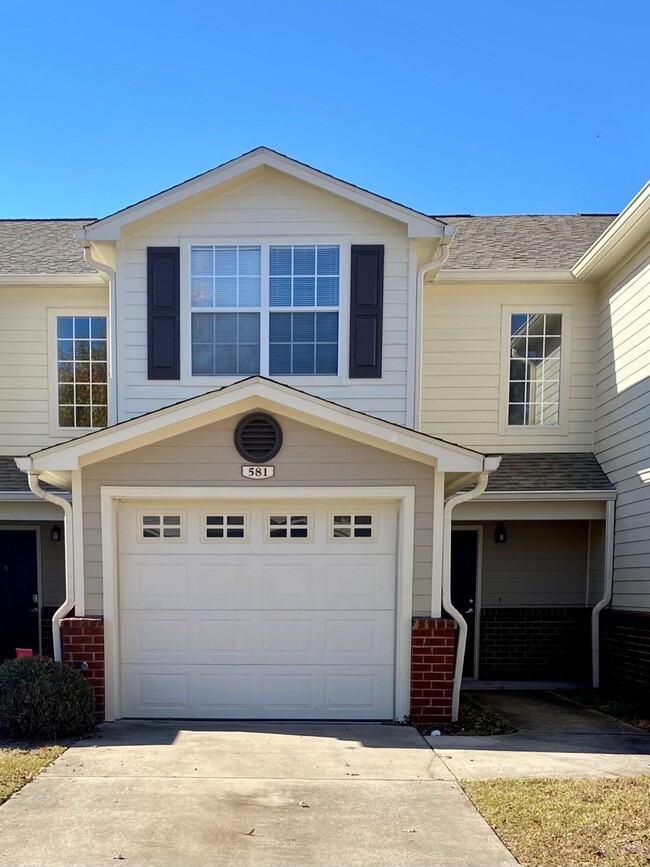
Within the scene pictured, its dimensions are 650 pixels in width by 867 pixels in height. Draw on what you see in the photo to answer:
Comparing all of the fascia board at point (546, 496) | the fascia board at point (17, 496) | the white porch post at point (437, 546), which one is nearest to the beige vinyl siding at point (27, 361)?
the fascia board at point (17, 496)

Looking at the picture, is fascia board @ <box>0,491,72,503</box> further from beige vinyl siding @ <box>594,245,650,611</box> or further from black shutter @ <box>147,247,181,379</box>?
beige vinyl siding @ <box>594,245,650,611</box>

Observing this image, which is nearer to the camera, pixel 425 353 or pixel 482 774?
pixel 482 774

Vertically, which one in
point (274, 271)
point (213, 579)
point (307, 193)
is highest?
point (307, 193)

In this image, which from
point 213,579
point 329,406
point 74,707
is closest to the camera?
point 74,707

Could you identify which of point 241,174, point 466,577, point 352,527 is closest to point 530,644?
point 466,577

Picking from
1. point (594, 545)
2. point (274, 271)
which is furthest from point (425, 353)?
point (594, 545)

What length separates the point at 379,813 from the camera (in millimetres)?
4246

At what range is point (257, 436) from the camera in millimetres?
6344

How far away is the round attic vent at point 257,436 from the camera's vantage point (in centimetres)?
634

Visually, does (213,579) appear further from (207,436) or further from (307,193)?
(307,193)

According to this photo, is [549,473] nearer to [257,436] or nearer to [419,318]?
[419,318]

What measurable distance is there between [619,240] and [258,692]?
6658 millimetres

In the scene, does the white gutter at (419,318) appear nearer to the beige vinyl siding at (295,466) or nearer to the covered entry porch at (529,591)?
the beige vinyl siding at (295,466)

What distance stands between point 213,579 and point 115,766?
6.56 feet
